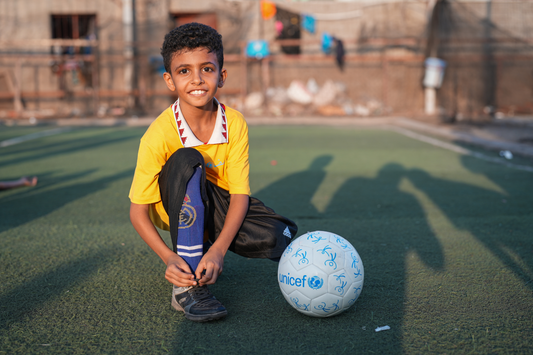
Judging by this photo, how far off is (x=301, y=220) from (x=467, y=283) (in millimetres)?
1549

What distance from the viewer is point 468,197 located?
4.57m

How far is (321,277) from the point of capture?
2.14 m

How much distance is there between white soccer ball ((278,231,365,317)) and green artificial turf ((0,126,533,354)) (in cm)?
9

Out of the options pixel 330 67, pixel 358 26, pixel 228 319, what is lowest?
pixel 228 319

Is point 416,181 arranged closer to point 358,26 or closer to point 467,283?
point 467,283

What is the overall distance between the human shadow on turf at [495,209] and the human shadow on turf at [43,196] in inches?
133

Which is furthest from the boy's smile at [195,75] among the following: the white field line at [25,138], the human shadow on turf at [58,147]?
the white field line at [25,138]

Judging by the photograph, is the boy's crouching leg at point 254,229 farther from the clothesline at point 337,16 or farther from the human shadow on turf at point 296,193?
the clothesline at point 337,16

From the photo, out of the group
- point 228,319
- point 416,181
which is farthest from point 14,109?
point 228,319

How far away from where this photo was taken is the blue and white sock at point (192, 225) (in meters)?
2.20

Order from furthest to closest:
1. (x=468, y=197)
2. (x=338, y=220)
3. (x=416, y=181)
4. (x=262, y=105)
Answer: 1. (x=262, y=105)
2. (x=416, y=181)
3. (x=468, y=197)
4. (x=338, y=220)

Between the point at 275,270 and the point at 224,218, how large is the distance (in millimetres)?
541

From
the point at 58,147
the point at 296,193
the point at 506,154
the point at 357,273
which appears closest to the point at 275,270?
the point at 357,273

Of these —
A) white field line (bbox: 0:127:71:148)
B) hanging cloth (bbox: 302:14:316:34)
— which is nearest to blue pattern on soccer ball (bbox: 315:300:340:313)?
white field line (bbox: 0:127:71:148)
